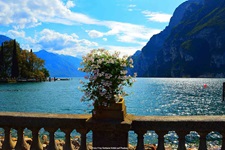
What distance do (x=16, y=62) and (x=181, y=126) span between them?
143m

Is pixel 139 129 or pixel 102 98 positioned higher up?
pixel 102 98

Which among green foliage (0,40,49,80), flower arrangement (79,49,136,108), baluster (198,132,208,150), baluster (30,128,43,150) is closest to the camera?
flower arrangement (79,49,136,108)

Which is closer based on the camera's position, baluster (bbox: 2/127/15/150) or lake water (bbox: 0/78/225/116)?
baluster (bbox: 2/127/15/150)

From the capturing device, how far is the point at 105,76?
216 inches

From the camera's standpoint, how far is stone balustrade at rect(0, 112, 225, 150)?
18.8 ft

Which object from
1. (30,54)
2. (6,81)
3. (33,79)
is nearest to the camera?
Answer: (6,81)

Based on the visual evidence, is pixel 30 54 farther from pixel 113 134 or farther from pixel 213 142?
pixel 113 134

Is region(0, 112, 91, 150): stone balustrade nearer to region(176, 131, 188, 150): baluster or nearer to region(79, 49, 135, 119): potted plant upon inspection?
region(79, 49, 135, 119): potted plant

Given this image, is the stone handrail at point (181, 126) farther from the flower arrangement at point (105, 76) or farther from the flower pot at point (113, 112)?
the flower arrangement at point (105, 76)

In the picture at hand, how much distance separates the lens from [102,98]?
562cm

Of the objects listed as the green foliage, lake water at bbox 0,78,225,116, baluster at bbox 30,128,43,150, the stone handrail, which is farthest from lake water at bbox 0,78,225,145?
the green foliage

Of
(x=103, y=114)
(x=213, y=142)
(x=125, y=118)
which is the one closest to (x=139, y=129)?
(x=125, y=118)

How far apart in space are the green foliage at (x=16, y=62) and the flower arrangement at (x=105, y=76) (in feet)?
456

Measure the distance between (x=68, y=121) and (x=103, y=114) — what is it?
2.88 ft
